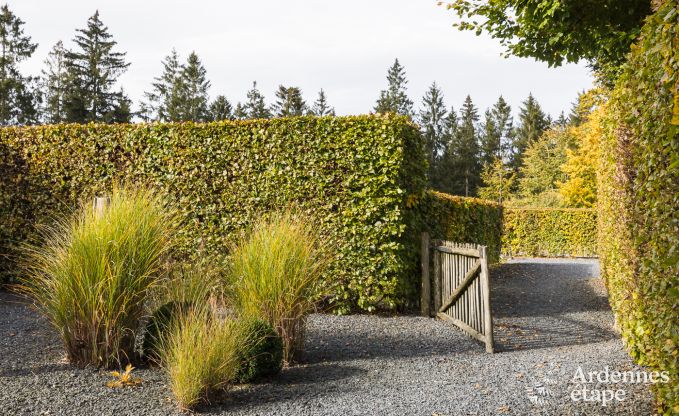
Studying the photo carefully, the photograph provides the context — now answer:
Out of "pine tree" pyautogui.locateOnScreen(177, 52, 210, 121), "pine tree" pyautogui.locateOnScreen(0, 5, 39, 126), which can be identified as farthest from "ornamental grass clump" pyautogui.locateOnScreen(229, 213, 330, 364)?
"pine tree" pyautogui.locateOnScreen(177, 52, 210, 121)

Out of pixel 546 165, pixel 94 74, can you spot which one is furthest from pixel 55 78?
pixel 546 165

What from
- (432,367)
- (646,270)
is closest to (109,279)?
(432,367)

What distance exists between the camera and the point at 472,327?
6211mm

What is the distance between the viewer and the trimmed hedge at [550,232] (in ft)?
66.0

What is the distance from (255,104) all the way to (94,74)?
625 inches

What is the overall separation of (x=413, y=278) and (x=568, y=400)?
3853mm

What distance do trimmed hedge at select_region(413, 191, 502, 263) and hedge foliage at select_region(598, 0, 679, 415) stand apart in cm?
353

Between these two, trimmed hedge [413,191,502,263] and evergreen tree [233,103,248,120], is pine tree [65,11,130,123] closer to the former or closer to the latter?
evergreen tree [233,103,248,120]

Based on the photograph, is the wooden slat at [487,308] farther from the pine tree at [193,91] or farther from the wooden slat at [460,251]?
the pine tree at [193,91]

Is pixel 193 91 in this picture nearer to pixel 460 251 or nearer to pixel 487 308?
pixel 460 251

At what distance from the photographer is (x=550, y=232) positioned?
67.3 ft

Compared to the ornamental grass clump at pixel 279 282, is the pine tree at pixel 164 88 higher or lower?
higher

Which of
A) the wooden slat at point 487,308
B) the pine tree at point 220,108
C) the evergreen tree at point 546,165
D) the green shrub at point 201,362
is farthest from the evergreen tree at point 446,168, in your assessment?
the green shrub at point 201,362

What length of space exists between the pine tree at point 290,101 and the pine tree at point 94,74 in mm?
14868
